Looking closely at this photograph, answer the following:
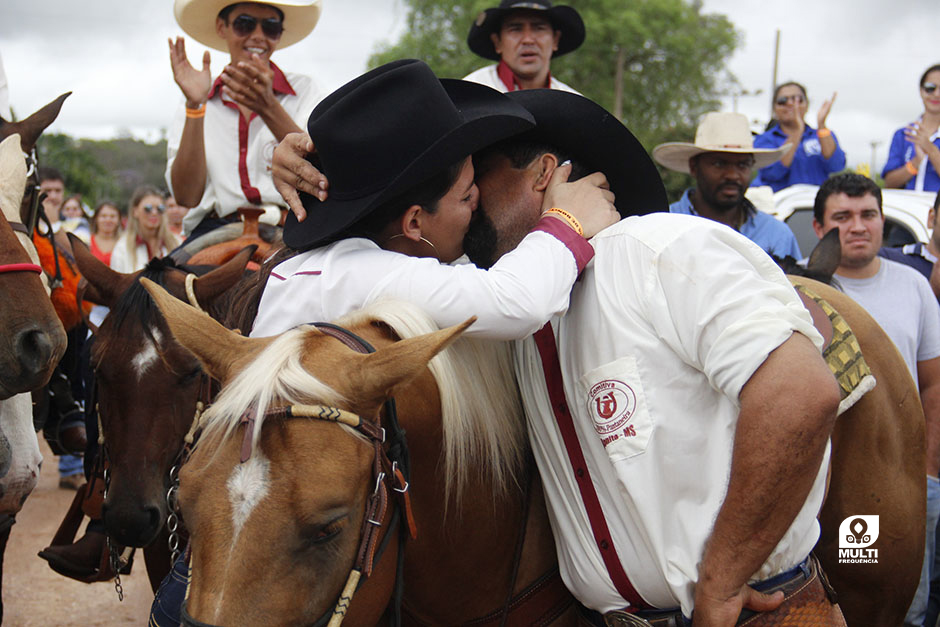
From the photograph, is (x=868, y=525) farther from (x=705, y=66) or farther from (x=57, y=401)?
(x=705, y=66)

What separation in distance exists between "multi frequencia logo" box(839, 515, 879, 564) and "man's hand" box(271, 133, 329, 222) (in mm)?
1934

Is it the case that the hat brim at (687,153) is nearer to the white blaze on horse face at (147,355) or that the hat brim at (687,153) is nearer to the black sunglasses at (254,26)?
the black sunglasses at (254,26)

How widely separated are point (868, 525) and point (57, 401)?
4469 millimetres

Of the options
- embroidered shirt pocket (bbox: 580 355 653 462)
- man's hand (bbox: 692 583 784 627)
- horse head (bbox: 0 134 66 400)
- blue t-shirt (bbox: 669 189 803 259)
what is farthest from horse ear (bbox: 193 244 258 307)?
blue t-shirt (bbox: 669 189 803 259)

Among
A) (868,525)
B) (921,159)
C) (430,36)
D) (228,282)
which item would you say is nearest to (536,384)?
(868,525)

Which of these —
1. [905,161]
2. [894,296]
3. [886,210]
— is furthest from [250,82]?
[905,161]

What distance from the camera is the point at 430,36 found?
3073 cm

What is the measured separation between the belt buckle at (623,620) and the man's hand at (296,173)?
1251 millimetres

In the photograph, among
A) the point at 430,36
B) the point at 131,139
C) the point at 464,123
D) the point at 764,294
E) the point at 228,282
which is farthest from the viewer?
the point at 131,139

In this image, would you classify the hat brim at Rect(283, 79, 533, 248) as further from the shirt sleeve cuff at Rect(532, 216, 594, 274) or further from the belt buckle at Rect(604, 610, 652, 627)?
the belt buckle at Rect(604, 610, 652, 627)

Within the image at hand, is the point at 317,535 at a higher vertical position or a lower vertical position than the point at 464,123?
lower

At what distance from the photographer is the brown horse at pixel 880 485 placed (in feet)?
8.65

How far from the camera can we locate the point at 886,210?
6922mm

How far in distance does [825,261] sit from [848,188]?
180 centimetres
